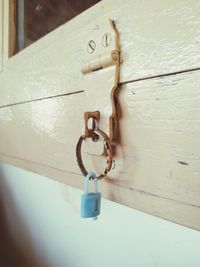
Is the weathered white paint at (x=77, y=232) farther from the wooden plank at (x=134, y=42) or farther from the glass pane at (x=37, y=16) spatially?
the glass pane at (x=37, y=16)

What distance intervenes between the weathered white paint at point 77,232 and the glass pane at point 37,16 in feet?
1.19

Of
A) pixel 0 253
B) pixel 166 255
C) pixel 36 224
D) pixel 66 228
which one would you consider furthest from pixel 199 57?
pixel 0 253

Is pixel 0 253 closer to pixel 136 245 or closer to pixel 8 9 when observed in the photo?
pixel 136 245

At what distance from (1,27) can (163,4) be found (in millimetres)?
542

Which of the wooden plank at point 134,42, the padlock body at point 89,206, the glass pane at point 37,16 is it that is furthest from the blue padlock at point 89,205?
the glass pane at point 37,16

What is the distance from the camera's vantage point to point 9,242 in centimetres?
77

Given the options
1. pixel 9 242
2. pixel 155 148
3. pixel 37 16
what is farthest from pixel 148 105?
pixel 9 242

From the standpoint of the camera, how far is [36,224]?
0.63 meters

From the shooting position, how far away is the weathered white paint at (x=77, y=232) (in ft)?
1.02

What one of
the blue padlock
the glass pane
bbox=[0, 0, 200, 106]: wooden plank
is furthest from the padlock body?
the glass pane

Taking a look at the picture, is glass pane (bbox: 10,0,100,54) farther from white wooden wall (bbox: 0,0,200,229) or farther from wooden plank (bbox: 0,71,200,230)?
wooden plank (bbox: 0,71,200,230)

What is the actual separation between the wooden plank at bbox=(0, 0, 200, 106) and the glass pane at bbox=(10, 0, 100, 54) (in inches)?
3.6

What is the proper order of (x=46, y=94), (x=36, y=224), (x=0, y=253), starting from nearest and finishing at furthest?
(x=46, y=94) → (x=36, y=224) → (x=0, y=253)

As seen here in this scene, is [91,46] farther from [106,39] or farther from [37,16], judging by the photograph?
[37,16]
